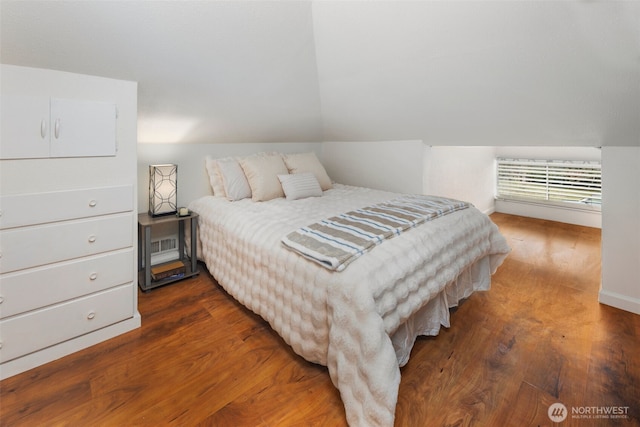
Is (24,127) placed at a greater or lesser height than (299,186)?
greater

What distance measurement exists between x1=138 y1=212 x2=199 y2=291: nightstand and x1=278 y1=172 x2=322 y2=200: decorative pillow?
83 cm

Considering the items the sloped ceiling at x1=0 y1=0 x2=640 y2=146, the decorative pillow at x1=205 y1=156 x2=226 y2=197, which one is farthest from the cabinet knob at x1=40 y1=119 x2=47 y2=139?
the decorative pillow at x1=205 y1=156 x2=226 y2=197

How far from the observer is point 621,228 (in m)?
2.14

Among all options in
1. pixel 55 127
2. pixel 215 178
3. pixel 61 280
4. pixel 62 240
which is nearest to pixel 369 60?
pixel 215 178

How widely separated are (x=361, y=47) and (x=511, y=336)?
85.2 inches

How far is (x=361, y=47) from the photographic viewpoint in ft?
7.11

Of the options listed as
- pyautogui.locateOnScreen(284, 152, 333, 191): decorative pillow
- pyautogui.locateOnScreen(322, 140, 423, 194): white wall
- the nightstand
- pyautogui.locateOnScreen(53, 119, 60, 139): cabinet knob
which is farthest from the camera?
pyautogui.locateOnScreen(322, 140, 423, 194): white wall

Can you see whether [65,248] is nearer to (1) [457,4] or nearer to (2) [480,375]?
(2) [480,375]

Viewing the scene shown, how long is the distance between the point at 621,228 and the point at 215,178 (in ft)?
10.9

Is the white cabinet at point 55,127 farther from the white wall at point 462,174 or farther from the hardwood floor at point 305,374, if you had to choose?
the white wall at point 462,174

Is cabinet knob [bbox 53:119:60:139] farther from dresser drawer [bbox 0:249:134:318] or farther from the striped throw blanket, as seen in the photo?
the striped throw blanket

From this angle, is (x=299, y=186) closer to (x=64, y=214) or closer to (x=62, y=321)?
(x=64, y=214)

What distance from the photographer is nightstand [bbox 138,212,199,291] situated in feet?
7.65

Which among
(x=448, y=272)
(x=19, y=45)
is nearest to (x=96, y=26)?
(x=19, y=45)
